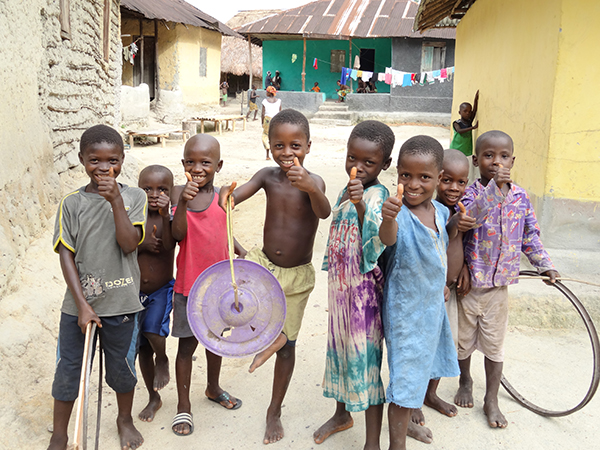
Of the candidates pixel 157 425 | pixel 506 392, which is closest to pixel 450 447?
pixel 506 392

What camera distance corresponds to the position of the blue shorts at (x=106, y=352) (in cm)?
218

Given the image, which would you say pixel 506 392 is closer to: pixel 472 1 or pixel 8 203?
pixel 8 203

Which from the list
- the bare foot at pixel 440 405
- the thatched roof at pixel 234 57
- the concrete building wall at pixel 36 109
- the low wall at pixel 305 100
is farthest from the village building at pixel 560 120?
the thatched roof at pixel 234 57

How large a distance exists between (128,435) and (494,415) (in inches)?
73.5

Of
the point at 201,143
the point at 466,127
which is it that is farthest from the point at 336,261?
the point at 466,127

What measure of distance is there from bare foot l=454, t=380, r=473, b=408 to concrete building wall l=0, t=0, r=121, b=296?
2747 millimetres

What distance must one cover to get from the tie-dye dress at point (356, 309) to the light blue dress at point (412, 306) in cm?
7

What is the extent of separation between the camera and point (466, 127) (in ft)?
22.5

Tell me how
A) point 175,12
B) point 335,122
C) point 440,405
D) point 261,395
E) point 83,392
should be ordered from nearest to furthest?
point 83,392 < point 440,405 < point 261,395 < point 175,12 < point 335,122

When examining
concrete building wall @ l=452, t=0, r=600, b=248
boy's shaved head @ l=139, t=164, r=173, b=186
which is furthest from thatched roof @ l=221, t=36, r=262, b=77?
boy's shaved head @ l=139, t=164, r=173, b=186

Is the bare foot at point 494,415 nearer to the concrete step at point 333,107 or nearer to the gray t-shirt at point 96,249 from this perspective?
the gray t-shirt at point 96,249

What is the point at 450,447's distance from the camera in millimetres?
2420

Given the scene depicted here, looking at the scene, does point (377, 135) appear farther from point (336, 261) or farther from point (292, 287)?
point (292, 287)

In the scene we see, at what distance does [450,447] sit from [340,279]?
103cm
